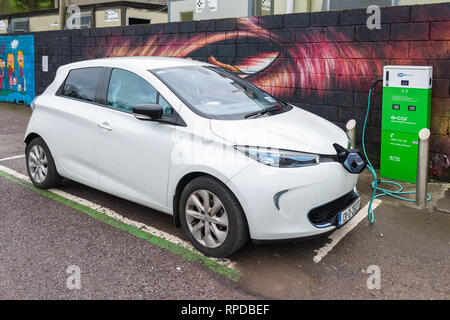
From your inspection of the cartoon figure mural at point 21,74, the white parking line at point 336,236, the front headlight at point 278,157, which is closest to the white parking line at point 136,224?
the white parking line at point 336,236

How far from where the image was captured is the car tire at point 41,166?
5.39 meters

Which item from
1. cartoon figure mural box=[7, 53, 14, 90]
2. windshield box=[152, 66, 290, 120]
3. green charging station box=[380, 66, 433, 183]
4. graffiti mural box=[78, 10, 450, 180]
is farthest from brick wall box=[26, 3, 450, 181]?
cartoon figure mural box=[7, 53, 14, 90]

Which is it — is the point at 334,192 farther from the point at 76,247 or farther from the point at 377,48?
the point at 377,48

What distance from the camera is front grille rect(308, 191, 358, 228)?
12.0ft

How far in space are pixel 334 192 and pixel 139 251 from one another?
172 cm

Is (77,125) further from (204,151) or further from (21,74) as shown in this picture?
(21,74)

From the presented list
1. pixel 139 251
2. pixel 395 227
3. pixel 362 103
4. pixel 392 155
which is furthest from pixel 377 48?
pixel 139 251

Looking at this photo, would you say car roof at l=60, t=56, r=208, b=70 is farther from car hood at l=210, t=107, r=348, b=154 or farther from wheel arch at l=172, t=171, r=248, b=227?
wheel arch at l=172, t=171, r=248, b=227

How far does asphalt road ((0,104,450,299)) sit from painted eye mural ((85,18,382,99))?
2616mm

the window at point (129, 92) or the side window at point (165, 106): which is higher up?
the window at point (129, 92)

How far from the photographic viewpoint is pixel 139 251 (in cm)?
403

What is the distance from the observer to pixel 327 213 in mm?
3727

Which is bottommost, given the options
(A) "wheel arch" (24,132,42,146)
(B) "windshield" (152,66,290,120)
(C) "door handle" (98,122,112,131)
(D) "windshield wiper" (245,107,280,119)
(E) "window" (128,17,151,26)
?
(A) "wheel arch" (24,132,42,146)

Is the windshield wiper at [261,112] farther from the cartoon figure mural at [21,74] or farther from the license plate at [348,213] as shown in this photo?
the cartoon figure mural at [21,74]
